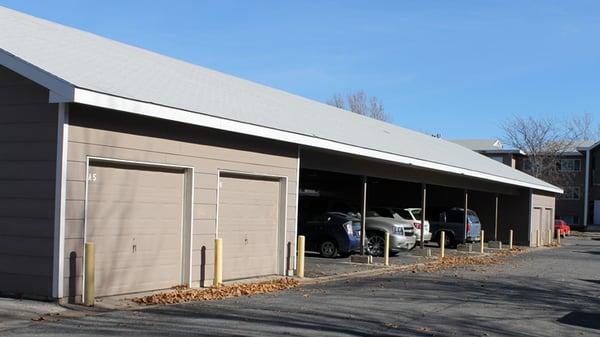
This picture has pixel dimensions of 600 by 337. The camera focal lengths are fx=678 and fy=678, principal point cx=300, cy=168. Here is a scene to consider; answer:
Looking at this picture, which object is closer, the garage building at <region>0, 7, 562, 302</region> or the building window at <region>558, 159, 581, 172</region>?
the garage building at <region>0, 7, 562, 302</region>

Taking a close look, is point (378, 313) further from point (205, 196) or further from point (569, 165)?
point (569, 165)

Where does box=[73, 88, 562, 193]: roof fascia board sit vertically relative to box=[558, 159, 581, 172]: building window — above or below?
below

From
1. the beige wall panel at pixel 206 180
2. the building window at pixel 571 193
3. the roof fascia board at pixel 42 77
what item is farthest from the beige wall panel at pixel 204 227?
the building window at pixel 571 193

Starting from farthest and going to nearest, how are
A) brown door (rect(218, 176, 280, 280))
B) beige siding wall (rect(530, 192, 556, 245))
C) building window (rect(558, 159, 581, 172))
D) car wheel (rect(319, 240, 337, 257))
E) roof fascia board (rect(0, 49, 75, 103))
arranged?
building window (rect(558, 159, 581, 172)) < beige siding wall (rect(530, 192, 556, 245)) < car wheel (rect(319, 240, 337, 257)) < brown door (rect(218, 176, 280, 280)) < roof fascia board (rect(0, 49, 75, 103))

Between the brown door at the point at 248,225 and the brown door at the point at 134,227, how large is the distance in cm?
143

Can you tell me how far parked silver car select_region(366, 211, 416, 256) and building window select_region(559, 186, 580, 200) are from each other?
5070 cm

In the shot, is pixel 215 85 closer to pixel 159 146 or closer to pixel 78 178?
pixel 159 146

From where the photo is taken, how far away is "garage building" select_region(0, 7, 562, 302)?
33.7 feet

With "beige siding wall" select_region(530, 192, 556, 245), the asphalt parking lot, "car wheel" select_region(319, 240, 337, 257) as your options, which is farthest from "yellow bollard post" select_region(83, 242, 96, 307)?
"beige siding wall" select_region(530, 192, 556, 245)

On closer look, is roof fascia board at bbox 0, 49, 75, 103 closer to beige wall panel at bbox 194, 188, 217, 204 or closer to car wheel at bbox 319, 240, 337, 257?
beige wall panel at bbox 194, 188, 217, 204

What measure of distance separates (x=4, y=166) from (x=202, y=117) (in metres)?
3.42

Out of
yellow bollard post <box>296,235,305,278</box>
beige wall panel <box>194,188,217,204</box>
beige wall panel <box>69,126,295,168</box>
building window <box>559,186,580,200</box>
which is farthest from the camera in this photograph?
building window <box>559,186,580,200</box>

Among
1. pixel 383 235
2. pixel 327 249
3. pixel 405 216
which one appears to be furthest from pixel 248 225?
pixel 405 216

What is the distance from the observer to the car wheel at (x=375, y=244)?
22.8 m
